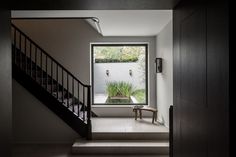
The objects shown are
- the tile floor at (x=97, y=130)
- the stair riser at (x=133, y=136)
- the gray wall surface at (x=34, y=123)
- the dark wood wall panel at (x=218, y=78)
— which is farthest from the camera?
the gray wall surface at (x=34, y=123)

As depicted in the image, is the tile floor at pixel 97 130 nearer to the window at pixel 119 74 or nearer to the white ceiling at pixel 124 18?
the window at pixel 119 74

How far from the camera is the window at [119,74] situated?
7699 mm

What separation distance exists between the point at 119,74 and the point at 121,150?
3236 mm

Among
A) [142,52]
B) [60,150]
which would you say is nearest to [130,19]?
[142,52]

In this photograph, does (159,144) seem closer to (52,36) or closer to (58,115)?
(58,115)

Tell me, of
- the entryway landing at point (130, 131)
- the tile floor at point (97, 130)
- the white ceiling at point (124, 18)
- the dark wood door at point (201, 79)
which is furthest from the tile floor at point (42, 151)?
the dark wood door at point (201, 79)

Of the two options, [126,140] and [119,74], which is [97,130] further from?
[119,74]

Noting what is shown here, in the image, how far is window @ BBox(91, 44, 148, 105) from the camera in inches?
303

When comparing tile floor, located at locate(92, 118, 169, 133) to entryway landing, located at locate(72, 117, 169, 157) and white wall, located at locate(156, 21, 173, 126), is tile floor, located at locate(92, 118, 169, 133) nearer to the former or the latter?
entryway landing, located at locate(72, 117, 169, 157)

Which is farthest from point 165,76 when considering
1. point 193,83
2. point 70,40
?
point 193,83

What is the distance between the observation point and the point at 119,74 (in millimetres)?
7812

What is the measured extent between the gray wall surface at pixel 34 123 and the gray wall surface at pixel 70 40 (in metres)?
1.84

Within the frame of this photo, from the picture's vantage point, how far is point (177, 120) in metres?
2.53

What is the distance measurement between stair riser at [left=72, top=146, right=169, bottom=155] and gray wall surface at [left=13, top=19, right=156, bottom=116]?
2.81 meters
